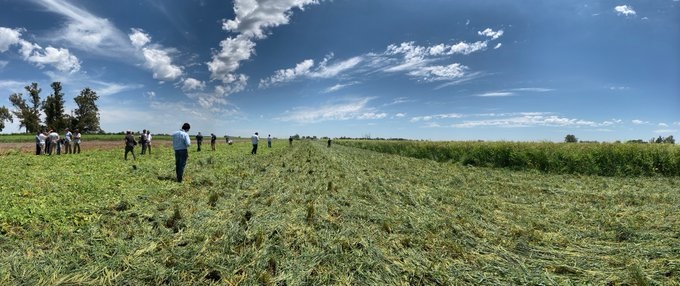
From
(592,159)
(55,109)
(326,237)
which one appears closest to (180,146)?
(326,237)

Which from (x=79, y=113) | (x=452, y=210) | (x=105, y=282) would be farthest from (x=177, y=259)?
(x=79, y=113)

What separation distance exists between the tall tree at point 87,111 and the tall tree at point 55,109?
11.3 ft

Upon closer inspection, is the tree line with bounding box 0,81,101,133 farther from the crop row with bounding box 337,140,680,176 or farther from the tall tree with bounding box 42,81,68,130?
the crop row with bounding box 337,140,680,176

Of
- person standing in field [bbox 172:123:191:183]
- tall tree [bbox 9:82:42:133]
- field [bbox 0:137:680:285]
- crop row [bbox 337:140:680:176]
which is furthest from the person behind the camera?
tall tree [bbox 9:82:42:133]

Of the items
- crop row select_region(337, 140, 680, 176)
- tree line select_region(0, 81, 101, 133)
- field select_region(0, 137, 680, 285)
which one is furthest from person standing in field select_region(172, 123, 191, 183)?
tree line select_region(0, 81, 101, 133)

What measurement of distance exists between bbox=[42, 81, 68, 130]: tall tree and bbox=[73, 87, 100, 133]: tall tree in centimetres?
345

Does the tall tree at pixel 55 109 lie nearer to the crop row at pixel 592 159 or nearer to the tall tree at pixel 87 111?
the tall tree at pixel 87 111

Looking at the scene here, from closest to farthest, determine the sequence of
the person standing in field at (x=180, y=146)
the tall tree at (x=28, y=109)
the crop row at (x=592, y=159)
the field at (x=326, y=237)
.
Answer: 1. the field at (x=326, y=237)
2. the person standing in field at (x=180, y=146)
3. the crop row at (x=592, y=159)
4. the tall tree at (x=28, y=109)

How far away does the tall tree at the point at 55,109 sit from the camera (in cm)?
6988

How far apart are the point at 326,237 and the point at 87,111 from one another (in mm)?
92643

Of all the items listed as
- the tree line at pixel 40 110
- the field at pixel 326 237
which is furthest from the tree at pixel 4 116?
the field at pixel 326 237

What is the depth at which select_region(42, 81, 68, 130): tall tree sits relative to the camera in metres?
69.9

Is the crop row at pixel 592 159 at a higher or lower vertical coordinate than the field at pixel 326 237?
higher

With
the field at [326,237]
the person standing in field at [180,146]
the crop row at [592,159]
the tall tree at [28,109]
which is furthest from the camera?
the tall tree at [28,109]
